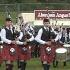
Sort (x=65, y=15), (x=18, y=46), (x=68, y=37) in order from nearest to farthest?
(x=18, y=46) → (x=68, y=37) → (x=65, y=15)

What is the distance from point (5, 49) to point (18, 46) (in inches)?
56.7

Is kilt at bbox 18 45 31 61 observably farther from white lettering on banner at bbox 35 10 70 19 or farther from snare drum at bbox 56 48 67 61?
white lettering on banner at bbox 35 10 70 19

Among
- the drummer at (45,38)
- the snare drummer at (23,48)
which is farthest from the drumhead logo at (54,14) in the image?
the drummer at (45,38)

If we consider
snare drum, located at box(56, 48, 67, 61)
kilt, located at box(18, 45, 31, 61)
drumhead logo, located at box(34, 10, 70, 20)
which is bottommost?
drumhead logo, located at box(34, 10, 70, 20)

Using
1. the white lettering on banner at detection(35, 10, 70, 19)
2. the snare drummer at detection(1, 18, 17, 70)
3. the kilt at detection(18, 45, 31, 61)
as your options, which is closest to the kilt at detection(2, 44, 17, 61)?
the snare drummer at detection(1, 18, 17, 70)

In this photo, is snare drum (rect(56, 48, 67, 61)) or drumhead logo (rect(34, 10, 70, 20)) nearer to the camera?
snare drum (rect(56, 48, 67, 61))

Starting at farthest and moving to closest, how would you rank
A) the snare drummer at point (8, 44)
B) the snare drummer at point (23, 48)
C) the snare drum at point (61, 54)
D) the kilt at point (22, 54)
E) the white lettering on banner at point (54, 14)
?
the white lettering on banner at point (54, 14) < the snare drum at point (61, 54) < the kilt at point (22, 54) < the snare drummer at point (23, 48) < the snare drummer at point (8, 44)

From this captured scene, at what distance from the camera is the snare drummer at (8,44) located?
52.3ft

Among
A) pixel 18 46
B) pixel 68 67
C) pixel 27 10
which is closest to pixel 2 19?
pixel 27 10

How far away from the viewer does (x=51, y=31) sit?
623 inches

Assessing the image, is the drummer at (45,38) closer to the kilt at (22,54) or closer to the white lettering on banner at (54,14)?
the kilt at (22,54)

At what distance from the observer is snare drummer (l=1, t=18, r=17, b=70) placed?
15945 mm

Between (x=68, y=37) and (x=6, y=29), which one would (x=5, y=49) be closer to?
(x=6, y=29)

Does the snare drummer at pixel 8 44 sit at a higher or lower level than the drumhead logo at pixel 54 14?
higher
